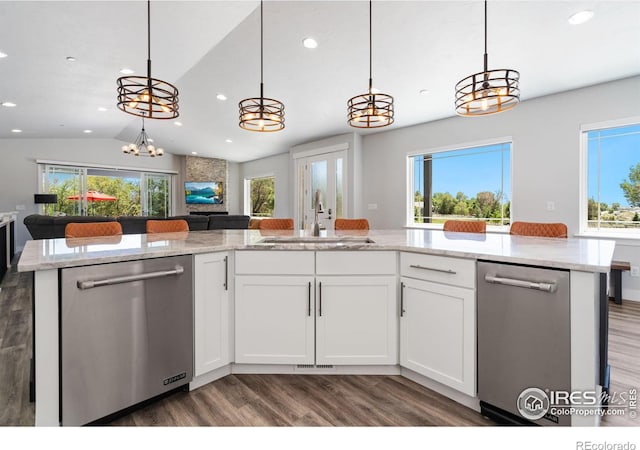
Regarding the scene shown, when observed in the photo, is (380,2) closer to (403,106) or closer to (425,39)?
(425,39)

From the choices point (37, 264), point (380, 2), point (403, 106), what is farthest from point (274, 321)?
point (403, 106)

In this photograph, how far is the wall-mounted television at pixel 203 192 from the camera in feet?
30.2

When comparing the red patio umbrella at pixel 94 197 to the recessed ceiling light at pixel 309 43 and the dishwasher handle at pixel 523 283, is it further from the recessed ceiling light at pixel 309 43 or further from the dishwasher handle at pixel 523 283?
the dishwasher handle at pixel 523 283

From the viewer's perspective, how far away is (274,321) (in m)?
1.95

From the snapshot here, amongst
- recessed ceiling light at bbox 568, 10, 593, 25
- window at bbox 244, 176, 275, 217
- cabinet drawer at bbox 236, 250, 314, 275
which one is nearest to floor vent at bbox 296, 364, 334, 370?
cabinet drawer at bbox 236, 250, 314, 275

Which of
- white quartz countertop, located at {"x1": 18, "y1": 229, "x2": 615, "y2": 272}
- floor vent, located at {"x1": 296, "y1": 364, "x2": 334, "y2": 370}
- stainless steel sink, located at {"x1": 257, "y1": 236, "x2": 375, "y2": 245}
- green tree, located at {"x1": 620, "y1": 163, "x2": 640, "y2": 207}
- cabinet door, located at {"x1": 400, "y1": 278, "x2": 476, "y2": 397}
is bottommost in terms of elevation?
floor vent, located at {"x1": 296, "y1": 364, "x2": 334, "y2": 370}

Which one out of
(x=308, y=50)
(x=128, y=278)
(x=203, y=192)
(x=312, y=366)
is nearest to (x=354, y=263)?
(x=312, y=366)

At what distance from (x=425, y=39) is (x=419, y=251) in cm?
235

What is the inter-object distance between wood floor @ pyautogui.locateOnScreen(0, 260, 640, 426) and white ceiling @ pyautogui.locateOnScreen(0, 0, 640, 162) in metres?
2.77

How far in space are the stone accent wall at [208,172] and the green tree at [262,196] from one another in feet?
2.76

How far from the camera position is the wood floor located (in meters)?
1.58

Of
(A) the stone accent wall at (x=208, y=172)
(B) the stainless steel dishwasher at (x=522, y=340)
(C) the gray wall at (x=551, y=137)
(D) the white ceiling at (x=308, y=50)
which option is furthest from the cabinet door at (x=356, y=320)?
(A) the stone accent wall at (x=208, y=172)

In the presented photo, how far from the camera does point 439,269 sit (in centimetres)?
172

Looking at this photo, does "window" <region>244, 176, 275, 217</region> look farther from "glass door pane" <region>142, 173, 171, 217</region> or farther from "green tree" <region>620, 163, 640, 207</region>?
"green tree" <region>620, 163, 640, 207</region>
